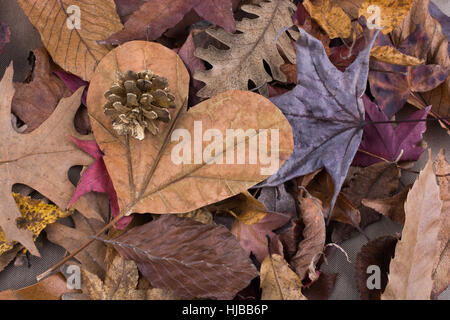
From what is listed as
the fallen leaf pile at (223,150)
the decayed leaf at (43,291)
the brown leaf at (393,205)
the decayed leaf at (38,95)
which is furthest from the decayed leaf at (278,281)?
the decayed leaf at (38,95)

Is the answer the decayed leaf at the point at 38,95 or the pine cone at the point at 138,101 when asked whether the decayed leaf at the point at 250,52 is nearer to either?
the pine cone at the point at 138,101

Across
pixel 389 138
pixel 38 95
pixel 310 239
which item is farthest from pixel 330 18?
pixel 38 95

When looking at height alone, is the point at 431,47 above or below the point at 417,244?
above

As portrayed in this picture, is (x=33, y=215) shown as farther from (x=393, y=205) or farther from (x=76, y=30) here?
(x=393, y=205)

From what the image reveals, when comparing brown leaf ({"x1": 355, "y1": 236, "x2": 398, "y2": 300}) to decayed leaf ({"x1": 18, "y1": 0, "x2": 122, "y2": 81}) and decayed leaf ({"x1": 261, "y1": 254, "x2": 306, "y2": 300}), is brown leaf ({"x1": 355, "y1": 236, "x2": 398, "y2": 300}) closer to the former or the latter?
decayed leaf ({"x1": 261, "y1": 254, "x2": 306, "y2": 300})

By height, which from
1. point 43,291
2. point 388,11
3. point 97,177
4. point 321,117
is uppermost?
point 388,11
